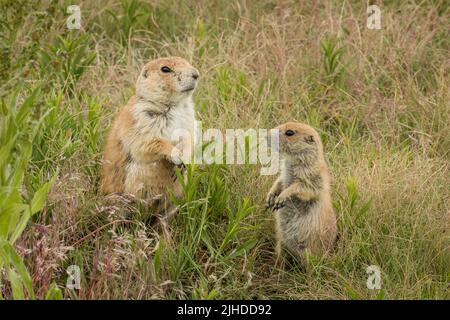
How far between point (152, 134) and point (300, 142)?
99cm

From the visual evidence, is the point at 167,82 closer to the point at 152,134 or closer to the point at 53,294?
the point at 152,134

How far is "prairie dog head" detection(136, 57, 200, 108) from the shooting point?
18.8 feet

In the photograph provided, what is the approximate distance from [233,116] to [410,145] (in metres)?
1.43

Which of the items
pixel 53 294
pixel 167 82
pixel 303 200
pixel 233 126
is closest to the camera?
pixel 53 294

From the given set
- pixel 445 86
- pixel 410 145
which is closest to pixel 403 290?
→ pixel 410 145

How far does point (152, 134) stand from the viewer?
5.71 m

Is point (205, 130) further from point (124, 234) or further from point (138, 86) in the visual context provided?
point (124, 234)

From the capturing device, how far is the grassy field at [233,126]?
4.91 metres

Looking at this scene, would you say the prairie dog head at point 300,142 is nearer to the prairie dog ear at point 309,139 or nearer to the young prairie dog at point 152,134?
the prairie dog ear at point 309,139

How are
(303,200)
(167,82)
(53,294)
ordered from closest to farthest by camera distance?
(53,294) → (303,200) → (167,82)

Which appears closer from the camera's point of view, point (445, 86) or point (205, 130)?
point (205, 130)

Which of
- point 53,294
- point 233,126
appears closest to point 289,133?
point 233,126

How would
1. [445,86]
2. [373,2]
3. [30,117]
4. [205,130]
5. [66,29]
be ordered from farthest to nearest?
[373,2] < [66,29] < [445,86] < [205,130] < [30,117]
